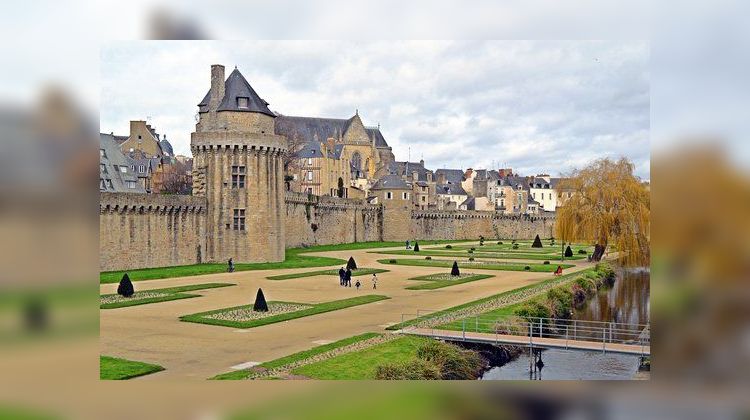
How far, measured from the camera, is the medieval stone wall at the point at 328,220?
54.4 metres

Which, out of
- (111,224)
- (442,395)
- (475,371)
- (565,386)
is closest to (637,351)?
(475,371)

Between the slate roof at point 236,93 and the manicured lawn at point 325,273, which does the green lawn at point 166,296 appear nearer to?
the manicured lawn at point 325,273

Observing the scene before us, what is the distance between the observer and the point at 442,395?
11789 mm

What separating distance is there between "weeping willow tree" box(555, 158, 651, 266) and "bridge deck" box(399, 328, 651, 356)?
18919mm

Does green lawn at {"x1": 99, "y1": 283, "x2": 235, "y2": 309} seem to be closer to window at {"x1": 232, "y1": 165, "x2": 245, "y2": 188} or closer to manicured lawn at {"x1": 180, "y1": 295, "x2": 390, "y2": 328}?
manicured lawn at {"x1": 180, "y1": 295, "x2": 390, "y2": 328}

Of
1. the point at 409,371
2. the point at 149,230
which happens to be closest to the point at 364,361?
the point at 409,371

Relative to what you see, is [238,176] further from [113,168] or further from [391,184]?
[391,184]

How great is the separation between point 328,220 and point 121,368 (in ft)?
152

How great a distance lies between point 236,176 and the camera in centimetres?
4069

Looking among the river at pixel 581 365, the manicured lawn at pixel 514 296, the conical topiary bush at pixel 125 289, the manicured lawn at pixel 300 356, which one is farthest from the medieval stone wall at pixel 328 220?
the manicured lawn at pixel 300 356

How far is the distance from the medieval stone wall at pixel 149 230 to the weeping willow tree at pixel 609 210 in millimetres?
22112

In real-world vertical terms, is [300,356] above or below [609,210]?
below
